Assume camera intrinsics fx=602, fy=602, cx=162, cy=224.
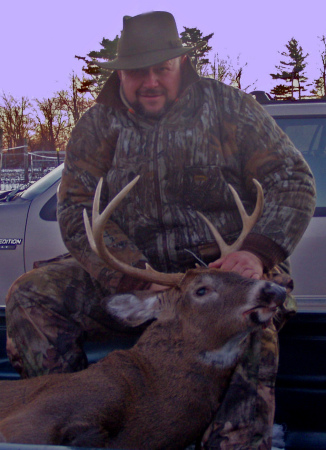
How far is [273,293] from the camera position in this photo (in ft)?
8.14

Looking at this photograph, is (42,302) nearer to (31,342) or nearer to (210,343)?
(31,342)

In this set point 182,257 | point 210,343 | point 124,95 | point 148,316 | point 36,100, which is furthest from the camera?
point 36,100

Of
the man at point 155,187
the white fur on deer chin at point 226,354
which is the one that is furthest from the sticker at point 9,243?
the white fur on deer chin at point 226,354

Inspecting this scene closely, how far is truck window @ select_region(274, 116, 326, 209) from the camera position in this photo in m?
4.26

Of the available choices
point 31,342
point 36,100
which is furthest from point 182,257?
point 36,100

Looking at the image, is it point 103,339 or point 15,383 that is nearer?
point 15,383

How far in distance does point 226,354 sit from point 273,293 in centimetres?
39

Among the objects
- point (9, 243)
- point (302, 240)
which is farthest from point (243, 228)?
point (9, 243)

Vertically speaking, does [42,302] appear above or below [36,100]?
below

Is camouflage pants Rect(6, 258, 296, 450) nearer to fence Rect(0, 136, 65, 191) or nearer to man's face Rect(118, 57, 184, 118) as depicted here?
man's face Rect(118, 57, 184, 118)

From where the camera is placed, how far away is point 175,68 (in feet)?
10.9

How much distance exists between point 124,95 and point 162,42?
35cm

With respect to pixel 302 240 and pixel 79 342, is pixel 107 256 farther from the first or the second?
pixel 302 240

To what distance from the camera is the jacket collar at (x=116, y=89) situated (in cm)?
332
